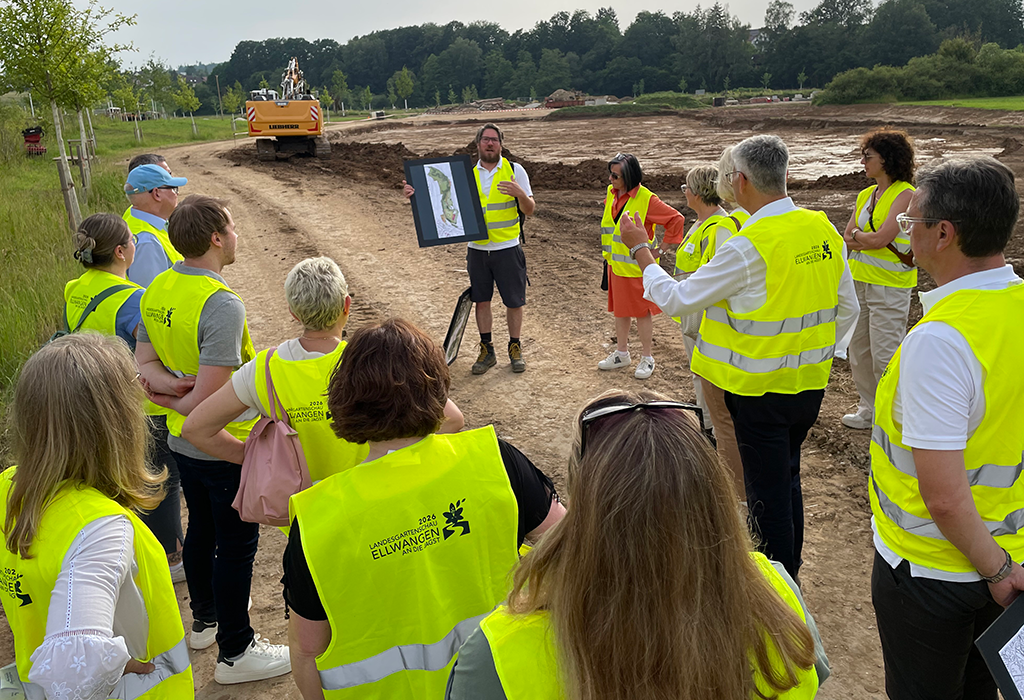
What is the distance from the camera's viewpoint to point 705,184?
5293 millimetres

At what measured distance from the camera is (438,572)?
1.97 metres

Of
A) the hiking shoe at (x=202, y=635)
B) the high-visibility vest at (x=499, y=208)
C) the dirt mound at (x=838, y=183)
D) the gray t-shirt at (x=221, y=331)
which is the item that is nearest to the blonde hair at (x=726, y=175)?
the gray t-shirt at (x=221, y=331)

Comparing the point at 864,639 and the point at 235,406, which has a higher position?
the point at 235,406

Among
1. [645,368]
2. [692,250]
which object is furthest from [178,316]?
[645,368]

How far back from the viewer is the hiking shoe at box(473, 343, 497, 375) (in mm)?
7141

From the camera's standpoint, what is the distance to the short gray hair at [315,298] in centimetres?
283

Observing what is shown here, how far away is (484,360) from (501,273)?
34.6 inches

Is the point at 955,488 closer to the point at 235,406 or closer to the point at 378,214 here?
the point at 235,406

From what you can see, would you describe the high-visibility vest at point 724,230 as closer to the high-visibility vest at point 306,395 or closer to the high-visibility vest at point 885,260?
the high-visibility vest at point 885,260

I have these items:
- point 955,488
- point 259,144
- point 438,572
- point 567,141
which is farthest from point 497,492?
point 567,141

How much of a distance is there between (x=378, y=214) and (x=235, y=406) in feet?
39.8

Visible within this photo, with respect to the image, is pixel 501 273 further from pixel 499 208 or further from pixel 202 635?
pixel 202 635

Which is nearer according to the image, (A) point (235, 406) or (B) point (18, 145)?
(A) point (235, 406)

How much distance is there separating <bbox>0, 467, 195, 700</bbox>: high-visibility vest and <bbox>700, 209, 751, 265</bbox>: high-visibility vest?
2701 mm
